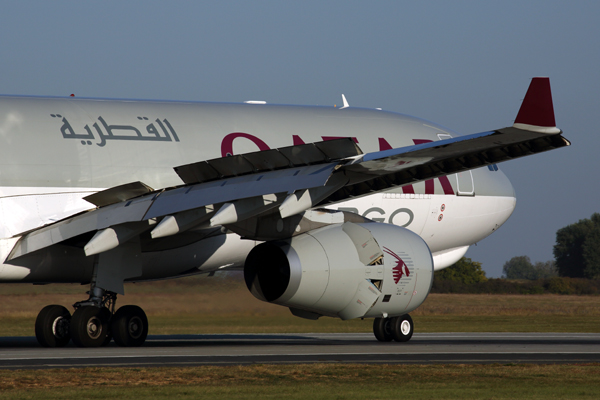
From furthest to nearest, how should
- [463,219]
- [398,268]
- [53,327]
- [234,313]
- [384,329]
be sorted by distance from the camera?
[234,313], [463,219], [384,329], [53,327], [398,268]

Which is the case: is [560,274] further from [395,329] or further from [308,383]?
[308,383]

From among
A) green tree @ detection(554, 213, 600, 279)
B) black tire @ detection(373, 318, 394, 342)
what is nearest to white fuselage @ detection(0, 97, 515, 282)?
black tire @ detection(373, 318, 394, 342)

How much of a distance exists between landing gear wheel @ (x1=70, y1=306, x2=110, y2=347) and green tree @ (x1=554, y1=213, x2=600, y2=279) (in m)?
66.0

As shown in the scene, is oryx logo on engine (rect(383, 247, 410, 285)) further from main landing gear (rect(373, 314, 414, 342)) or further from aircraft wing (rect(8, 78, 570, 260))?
main landing gear (rect(373, 314, 414, 342))

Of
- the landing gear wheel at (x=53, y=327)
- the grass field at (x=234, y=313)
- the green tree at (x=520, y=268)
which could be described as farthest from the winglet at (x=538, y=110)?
the green tree at (x=520, y=268)

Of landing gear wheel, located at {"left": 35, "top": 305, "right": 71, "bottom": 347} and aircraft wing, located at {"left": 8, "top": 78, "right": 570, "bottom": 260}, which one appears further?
landing gear wheel, located at {"left": 35, "top": 305, "right": 71, "bottom": 347}

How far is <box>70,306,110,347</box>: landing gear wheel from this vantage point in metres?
16.1

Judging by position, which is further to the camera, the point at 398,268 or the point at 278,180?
the point at 398,268

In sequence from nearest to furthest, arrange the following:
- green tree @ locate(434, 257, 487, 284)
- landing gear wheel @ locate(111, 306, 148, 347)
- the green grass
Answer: the green grass
landing gear wheel @ locate(111, 306, 148, 347)
green tree @ locate(434, 257, 487, 284)

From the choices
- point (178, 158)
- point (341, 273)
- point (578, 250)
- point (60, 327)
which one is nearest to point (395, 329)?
point (341, 273)

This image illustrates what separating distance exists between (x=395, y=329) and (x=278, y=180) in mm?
7017

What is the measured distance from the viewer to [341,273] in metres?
16.0

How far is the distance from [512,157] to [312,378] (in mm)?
4549

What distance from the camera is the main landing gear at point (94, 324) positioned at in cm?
1619
